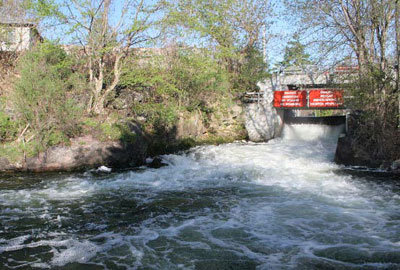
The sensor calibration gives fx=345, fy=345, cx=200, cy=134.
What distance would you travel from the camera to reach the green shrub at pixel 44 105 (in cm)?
1240

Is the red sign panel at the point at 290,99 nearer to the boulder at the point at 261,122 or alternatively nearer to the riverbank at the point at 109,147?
the boulder at the point at 261,122

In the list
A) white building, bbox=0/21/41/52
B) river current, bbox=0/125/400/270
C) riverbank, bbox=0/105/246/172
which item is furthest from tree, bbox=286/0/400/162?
white building, bbox=0/21/41/52

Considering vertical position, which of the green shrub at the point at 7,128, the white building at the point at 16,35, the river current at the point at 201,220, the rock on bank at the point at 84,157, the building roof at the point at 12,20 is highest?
the building roof at the point at 12,20

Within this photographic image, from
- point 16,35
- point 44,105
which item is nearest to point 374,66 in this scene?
point 44,105

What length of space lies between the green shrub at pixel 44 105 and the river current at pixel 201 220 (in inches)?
75.4

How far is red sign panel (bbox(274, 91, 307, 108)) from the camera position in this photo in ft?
66.9

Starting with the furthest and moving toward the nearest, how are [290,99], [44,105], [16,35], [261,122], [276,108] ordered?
[276,108], [261,122], [290,99], [16,35], [44,105]

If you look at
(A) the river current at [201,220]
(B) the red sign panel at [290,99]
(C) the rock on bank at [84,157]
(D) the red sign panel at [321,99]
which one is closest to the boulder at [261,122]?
(B) the red sign panel at [290,99]

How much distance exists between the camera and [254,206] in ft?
27.1

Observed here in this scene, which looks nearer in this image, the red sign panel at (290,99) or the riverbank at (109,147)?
the riverbank at (109,147)

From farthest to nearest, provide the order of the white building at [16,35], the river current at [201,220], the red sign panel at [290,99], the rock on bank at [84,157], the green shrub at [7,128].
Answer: the red sign panel at [290,99] < the white building at [16,35] < the green shrub at [7,128] < the rock on bank at [84,157] < the river current at [201,220]

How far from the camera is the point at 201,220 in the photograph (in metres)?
7.21

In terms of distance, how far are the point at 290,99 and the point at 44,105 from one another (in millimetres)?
13872

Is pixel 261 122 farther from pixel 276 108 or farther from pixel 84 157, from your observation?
pixel 84 157
